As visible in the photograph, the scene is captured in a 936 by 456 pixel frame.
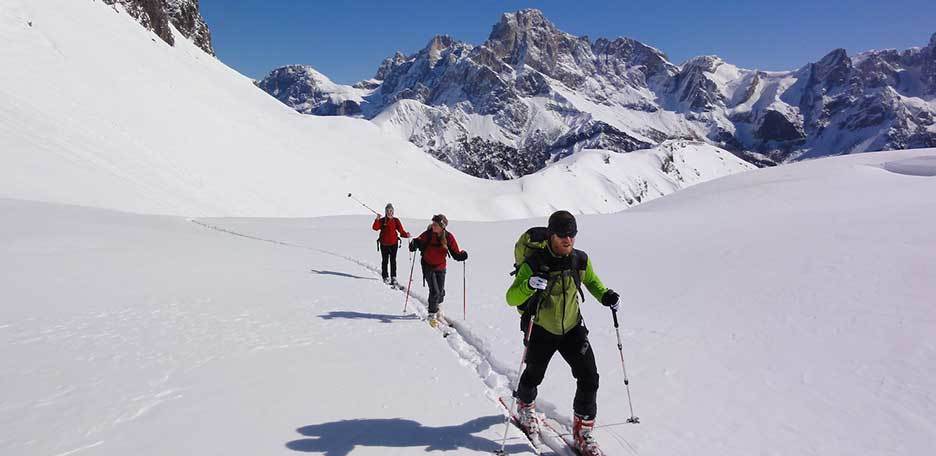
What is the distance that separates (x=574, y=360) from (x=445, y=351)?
3657 millimetres

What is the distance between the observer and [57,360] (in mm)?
6977

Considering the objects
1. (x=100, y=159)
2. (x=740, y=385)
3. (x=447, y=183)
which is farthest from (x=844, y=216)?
(x=447, y=183)

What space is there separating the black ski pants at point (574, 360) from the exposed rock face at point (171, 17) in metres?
105

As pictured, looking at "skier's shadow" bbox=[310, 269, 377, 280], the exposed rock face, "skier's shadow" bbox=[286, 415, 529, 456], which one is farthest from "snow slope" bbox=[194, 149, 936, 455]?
the exposed rock face

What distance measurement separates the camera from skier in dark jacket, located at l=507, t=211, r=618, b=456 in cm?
521

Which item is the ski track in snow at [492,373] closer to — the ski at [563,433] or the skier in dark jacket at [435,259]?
the ski at [563,433]

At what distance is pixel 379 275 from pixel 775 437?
13.6 meters

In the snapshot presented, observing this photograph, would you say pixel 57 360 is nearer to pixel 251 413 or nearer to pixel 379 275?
pixel 251 413

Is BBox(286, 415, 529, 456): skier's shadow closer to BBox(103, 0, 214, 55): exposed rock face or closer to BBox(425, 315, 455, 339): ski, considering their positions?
BBox(425, 315, 455, 339): ski

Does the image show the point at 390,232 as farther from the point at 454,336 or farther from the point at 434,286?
the point at 454,336

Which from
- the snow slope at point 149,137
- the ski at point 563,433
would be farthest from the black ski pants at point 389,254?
the snow slope at point 149,137

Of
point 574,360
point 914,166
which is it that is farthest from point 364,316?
point 914,166

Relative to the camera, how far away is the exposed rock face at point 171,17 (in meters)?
91.8

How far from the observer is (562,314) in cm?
531
